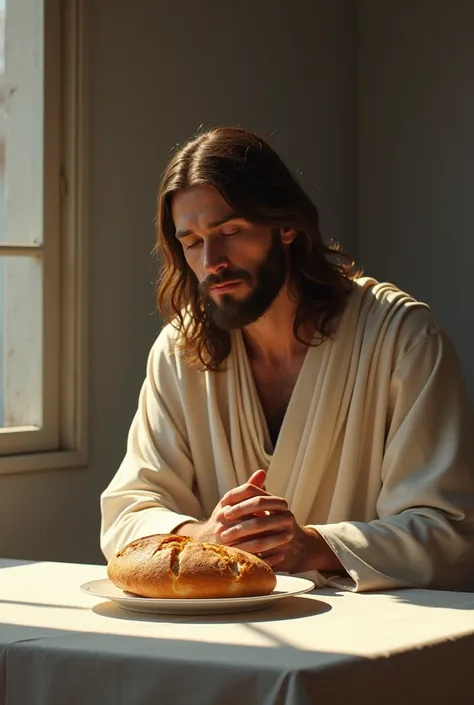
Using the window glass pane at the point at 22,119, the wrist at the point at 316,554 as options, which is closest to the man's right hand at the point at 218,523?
the wrist at the point at 316,554

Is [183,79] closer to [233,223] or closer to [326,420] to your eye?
[233,223]

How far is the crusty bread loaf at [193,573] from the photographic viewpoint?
173 cm

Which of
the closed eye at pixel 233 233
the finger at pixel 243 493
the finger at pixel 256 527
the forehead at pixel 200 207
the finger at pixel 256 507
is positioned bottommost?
the finger at pixel 256 527

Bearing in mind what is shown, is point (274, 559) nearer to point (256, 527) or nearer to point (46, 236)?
point (256, 527)

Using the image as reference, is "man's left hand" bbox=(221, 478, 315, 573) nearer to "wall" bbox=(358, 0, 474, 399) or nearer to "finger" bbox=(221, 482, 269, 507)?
"finger" bbox=(221, 482, 269, 507)

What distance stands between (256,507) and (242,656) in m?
0.59

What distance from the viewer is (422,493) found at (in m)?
2.28

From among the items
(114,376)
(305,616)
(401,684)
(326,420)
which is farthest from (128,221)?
(401,684)

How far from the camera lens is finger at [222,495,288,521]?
206cm

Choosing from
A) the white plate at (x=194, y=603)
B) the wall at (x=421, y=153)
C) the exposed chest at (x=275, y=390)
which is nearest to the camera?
the white plate at (x=194, y=603)

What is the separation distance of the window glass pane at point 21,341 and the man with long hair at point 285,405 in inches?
16.5

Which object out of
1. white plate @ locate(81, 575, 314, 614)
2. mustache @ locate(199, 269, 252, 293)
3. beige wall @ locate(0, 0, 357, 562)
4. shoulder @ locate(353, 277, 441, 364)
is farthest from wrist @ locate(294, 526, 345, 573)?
beige wall @ locate(0, 0, 357, 562)

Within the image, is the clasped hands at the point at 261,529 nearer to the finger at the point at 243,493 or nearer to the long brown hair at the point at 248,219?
the finger at the point at 243,493

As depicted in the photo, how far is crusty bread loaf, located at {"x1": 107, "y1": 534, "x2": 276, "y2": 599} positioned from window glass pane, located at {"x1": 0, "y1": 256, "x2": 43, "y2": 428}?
136cm
